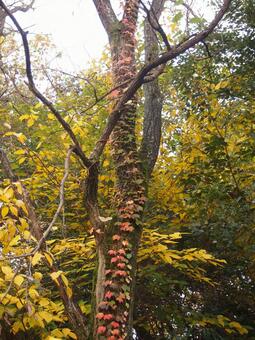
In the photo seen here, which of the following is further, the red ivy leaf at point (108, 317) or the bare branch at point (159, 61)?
the bare branch at point (159, 61)

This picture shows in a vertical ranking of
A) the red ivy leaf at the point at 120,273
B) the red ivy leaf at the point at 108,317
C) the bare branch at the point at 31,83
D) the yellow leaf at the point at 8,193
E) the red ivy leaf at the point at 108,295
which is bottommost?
the red ivy leaf at the point at 108,317

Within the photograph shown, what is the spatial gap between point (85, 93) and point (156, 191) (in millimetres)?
1998

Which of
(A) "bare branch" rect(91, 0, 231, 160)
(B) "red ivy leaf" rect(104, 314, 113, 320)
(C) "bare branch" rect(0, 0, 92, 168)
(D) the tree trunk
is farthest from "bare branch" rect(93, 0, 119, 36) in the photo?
(B) "red ivy leaf" rect(104, 314, 113, 320)

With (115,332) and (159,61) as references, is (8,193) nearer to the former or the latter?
(115,332)

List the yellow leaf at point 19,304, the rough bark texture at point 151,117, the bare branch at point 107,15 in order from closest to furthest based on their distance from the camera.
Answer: the yellow leaf at point 19,304, the rough bark texture at point 151,117, the bare branch at point 107,15

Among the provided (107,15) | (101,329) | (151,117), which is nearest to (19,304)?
(101,329)

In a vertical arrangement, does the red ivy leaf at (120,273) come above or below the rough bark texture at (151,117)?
below

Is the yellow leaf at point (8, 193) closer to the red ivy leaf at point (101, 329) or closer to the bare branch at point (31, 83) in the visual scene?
the bare branch at point (31, 83)

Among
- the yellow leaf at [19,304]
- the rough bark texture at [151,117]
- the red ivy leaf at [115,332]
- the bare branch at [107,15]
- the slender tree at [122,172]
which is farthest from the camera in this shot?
the bare branch at [107,15]

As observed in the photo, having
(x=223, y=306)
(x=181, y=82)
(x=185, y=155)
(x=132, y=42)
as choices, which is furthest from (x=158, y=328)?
(x=132, y=42)

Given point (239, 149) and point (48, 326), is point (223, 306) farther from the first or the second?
point (48, 326)

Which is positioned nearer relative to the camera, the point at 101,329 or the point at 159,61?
the point at 101,329

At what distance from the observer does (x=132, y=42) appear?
380 centimetres

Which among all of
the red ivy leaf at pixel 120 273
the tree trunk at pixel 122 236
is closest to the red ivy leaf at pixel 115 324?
the tree trunk at pixel 122 236
